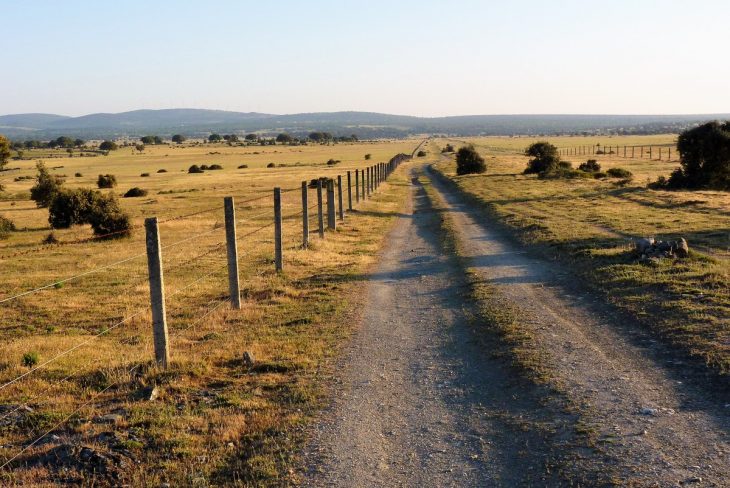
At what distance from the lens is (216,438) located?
5.96 meters

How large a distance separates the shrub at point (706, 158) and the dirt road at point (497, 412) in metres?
29.2

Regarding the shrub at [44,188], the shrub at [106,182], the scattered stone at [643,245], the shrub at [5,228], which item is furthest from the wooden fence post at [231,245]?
the shrub at [106,182]

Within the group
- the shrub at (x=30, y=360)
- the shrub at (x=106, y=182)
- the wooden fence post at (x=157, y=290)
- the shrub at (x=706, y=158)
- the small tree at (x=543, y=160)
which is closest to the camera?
the wooden fence post at (x=157, y=290)

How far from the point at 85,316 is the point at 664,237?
564 inches

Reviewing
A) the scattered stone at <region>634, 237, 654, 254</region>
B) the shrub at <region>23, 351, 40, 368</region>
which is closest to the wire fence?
the scattered stone at <region>634, 237, 654, 254</region>

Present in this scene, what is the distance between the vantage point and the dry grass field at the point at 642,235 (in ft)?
29.3

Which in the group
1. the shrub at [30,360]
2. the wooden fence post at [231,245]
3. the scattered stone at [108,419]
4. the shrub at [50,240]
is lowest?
the shrub at [50,240]

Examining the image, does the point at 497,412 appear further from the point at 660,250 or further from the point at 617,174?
the point at 617,174

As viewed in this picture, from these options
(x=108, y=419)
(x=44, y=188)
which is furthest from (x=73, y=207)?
(x=108, y=419)

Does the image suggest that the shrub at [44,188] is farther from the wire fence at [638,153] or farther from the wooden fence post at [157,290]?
the wire fence at [638,153]

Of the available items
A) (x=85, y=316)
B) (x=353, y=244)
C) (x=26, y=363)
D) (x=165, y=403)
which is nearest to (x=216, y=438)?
(x=165, y=403)

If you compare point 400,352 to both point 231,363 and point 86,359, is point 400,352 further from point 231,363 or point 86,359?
point 86,359

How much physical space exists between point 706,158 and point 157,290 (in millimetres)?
35203

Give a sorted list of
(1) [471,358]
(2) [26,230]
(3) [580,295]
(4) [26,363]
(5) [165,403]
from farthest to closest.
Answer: (2) [26,230]
(3) [580,295]
(4) [26,363]
(1) [471,358]
(5) [165,403]
